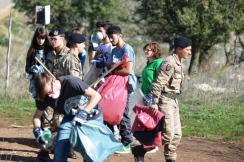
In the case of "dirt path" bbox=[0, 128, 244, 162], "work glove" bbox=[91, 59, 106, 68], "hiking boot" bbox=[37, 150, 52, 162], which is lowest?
"dirt path" bbox=[0, 128, 244, 162]

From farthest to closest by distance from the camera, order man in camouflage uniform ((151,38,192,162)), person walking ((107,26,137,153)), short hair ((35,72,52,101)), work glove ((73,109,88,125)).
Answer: person walking ((107,26,137,153)), man in camouflage uniform ((151,38,192,162)), work glove ((73,109,88,125)), short hair ((35,72,52,101))

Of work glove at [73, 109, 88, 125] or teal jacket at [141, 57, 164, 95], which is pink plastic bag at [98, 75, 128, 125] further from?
work glove at [73, 109, 88, 125]

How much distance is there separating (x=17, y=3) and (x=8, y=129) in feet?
54.8

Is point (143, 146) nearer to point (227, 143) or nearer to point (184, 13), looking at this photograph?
point (227, 143)

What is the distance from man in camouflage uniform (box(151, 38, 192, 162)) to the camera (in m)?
6.82

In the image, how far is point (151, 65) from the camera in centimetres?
739

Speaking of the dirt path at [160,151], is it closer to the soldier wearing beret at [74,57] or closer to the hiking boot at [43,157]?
the hiking boot at [43,157]

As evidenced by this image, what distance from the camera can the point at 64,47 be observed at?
7.23 meters

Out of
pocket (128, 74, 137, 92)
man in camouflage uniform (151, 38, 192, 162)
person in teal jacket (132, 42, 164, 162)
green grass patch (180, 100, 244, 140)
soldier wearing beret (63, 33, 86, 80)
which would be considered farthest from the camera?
green grass patch (180, 100, 244, 140)

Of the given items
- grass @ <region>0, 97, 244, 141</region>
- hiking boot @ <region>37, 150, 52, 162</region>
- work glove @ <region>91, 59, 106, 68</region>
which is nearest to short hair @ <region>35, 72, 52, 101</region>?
hiking boot @ <region>37, 150, 52, 162</region>

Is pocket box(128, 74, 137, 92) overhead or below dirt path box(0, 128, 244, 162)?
overhead

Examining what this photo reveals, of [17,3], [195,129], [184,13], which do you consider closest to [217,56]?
[184,13]

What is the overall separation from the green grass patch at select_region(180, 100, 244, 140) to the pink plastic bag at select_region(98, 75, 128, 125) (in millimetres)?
2880

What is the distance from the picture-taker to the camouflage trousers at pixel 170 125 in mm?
6852
